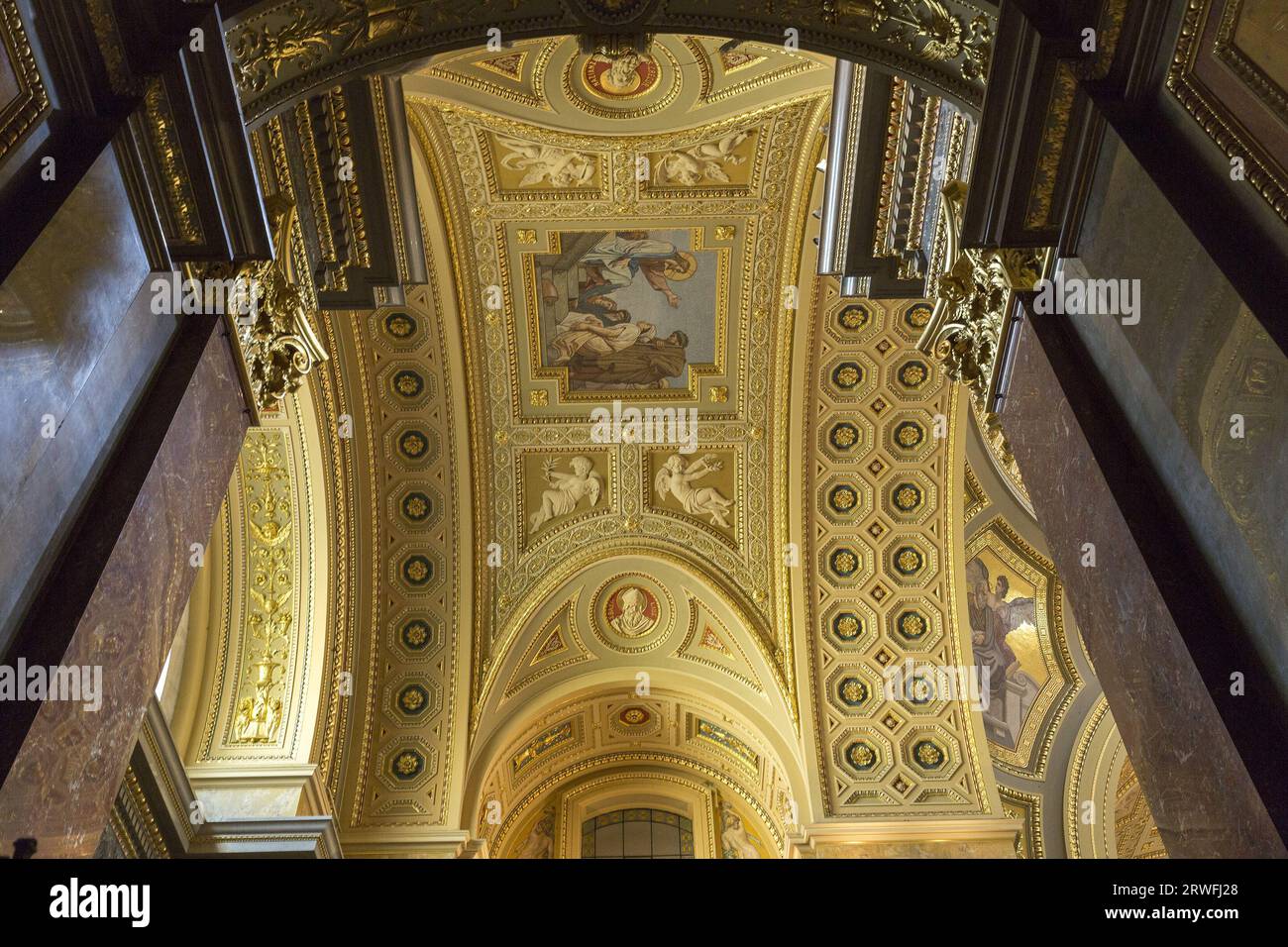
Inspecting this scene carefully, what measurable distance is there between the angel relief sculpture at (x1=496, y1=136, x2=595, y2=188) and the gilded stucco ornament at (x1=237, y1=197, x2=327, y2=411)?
16.6 ft

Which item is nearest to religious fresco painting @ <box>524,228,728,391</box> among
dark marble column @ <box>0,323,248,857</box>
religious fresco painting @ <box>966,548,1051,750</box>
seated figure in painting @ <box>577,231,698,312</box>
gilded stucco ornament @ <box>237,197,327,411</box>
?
seated figure in painting @ <box>577,231,698,312</box>

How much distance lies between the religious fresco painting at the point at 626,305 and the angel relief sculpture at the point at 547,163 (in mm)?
604

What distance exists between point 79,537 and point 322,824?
5.62 m

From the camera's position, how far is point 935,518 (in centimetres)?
1277

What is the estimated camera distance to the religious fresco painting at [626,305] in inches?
461

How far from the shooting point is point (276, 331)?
582 centimetres

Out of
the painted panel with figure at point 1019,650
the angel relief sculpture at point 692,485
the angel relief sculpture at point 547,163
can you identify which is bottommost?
the painted panel with figure at point 1019,650

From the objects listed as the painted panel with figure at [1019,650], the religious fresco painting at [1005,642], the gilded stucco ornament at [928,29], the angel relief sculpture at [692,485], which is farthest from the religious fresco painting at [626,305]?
the gilded stucco ornament at [928,29]

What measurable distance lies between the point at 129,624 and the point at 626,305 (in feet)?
27.2

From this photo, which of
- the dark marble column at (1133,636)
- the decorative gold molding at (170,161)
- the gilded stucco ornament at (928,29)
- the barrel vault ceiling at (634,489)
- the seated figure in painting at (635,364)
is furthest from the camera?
the seated figure in painting at (635,364)

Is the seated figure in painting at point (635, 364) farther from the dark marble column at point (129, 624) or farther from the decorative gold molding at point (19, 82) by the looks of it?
the decorative gold molding at point (19, 82)

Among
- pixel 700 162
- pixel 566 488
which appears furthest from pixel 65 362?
pixel 566 488

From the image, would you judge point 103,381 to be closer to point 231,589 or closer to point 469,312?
point 231,589

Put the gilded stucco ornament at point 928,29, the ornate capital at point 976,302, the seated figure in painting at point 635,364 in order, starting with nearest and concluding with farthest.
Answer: the gilded stucco ornament at point 928,29 < the ornate capital at point 976,302 < the seated figure in painting at point 635,364
